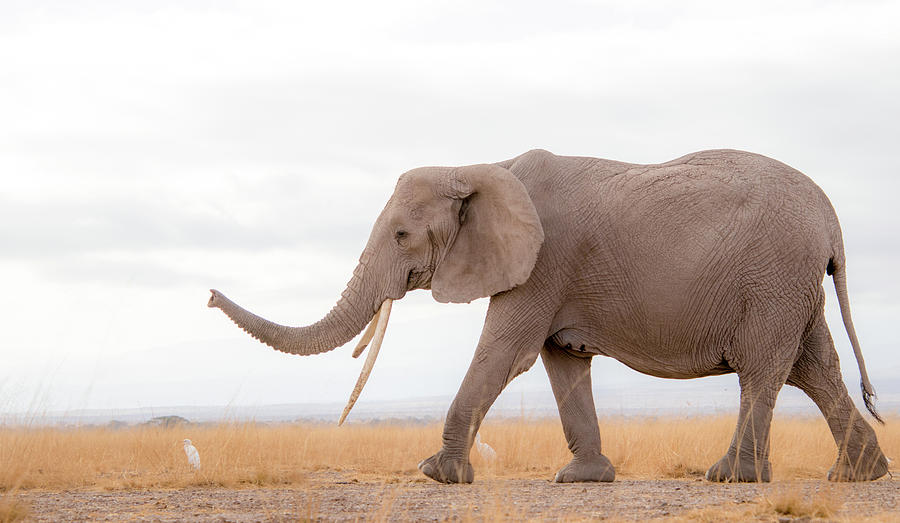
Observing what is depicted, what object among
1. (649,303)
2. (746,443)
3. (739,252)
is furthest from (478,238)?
(746,443)

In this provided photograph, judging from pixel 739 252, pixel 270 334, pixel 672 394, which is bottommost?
pixel 270 334

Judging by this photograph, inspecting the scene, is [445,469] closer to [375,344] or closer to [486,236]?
[375,344]

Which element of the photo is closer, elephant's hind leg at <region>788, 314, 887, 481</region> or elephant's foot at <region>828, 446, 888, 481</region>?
elephant's foot at <region>828, 446, 888, 481</region>

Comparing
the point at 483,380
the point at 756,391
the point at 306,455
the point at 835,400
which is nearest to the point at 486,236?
the point at 483,380

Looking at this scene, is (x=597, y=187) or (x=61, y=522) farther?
(x=597, y=187)

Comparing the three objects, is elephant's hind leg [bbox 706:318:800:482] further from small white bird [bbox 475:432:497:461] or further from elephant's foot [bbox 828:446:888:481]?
small white bird [bbox 475:432:497:461]

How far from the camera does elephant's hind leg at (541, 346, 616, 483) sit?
35.2ft

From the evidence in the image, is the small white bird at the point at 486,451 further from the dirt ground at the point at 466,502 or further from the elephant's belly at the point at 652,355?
the elephant's belly at the point at 652,355

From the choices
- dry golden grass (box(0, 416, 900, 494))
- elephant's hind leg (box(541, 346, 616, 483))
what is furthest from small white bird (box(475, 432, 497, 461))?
elephant's hind leg (box(541, 346, 616, 483))

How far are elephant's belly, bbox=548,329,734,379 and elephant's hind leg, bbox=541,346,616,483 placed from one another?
443 mm

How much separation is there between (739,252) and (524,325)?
84.3 inches

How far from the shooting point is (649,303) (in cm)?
1013

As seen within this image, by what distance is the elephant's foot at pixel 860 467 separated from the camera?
10742mm

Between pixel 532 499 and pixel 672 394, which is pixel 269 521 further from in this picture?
pixel 672 394
